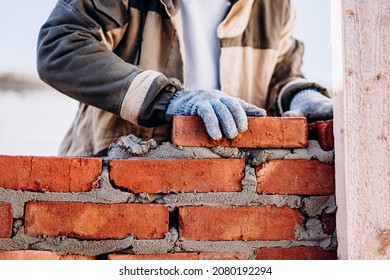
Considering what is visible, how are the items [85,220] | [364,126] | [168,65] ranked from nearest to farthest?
1. [364,126]
2. [85,220]
3. [168,65]

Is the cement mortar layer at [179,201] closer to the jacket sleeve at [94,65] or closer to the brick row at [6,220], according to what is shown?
the brick row at [6,220]

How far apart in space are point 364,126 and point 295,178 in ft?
0.77

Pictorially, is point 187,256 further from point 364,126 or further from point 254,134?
point 364,126

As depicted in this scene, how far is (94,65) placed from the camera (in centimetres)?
177

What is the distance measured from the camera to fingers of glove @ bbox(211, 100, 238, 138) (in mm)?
1434

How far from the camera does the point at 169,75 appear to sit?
213cm

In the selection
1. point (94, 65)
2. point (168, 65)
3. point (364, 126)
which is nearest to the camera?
point (364, 126)

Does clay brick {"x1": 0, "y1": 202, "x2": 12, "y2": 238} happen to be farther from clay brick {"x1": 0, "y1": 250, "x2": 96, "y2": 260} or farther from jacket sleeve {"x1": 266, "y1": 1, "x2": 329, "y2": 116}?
jacket sleeve {"x1": 266, "y1": 1, "x2": 329, "y2": 116}

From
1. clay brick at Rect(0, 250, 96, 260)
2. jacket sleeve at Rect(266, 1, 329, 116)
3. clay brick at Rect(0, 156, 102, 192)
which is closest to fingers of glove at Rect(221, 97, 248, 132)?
clay brick at Rect(0, 156, 102, 192)

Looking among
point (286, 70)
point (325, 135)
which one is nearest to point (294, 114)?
point (325, 135)

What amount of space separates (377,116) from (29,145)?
13.9 feet

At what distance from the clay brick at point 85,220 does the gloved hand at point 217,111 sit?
27cm

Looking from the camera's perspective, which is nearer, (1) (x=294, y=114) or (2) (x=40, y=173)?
(2) (x=40, y=173)

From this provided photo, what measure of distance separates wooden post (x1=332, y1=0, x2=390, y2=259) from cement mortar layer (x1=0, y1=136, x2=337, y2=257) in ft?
0.40
